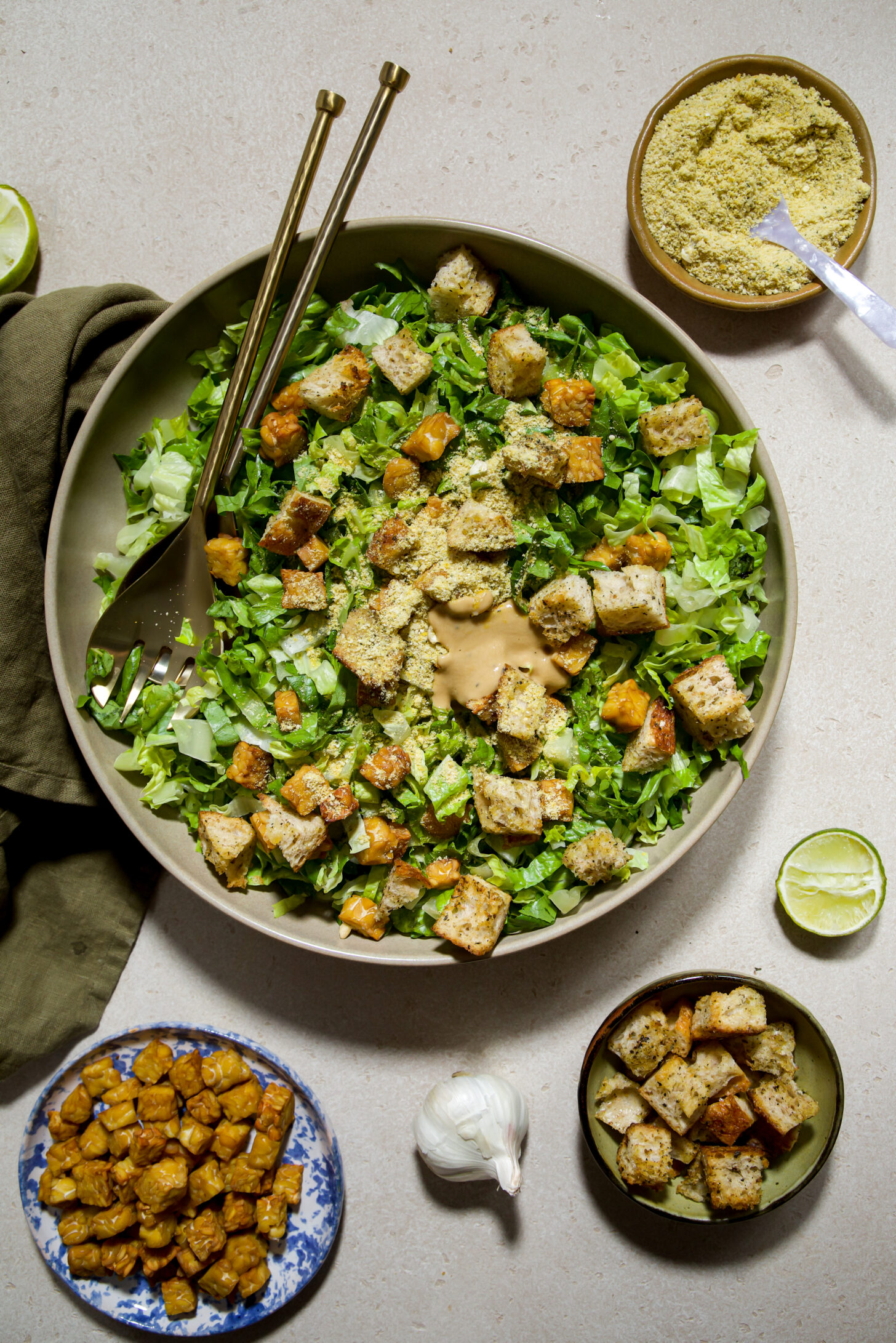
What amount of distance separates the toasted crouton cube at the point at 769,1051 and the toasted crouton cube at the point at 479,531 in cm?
214

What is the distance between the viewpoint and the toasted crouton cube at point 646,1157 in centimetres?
313

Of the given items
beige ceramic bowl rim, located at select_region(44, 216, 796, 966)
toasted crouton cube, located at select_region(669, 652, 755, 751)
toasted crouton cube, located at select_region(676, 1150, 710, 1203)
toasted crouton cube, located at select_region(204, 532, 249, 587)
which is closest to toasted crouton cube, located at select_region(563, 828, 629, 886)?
beige ceramic bowl rim, located at select_region(44, 216, 796, 966)

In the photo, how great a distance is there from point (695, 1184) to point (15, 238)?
4745 mm

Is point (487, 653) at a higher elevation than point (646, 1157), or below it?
higher

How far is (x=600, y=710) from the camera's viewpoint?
10.1 feet

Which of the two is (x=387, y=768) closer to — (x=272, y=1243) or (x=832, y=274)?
(x=272, y=1243)

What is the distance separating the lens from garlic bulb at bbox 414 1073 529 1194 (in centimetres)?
321

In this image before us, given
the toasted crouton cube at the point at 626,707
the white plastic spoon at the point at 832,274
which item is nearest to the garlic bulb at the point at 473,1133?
the toasted crouton cube at the point at 626,707

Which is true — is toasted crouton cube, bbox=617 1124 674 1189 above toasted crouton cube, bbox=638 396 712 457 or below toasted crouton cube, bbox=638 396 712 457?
below

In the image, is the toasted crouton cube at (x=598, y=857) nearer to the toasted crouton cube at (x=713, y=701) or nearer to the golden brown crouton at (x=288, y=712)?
the toasted crouton cube at (x=713, y=701)

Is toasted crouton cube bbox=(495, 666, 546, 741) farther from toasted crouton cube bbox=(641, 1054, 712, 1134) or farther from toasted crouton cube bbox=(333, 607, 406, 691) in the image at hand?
toasted crouton cube bbox=(641, 1054, 712, 1134)

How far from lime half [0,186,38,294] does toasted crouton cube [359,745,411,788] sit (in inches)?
99.9

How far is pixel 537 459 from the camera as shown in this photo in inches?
111

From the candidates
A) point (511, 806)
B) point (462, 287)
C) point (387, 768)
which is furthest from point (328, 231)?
point (511, 806)
